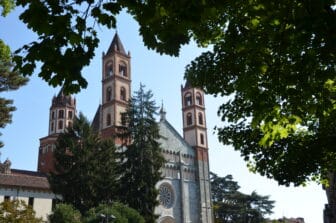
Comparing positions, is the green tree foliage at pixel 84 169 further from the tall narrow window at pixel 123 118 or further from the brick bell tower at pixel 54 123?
the brick bell tower at pixel 54 123

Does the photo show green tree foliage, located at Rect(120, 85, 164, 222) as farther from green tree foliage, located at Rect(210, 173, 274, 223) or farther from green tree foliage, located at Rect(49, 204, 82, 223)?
green tree foliage, located at Rect(210, 173, 274, 223)

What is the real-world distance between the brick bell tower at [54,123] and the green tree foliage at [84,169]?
16744mm

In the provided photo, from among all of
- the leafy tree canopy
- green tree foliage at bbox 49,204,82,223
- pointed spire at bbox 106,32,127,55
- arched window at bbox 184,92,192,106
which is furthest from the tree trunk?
arched window at bbox 184,92,192,106

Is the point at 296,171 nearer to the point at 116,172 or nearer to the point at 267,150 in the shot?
the point at 267,150

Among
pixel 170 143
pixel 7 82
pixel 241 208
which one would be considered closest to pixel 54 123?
pixel 170 143

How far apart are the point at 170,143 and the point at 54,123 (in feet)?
57.9

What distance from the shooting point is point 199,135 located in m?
54.1

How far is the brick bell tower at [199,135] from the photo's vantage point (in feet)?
161

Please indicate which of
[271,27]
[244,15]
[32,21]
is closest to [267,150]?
[244,15]

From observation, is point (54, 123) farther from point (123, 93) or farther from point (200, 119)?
point (200, 119)

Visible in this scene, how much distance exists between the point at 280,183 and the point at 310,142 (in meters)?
1.53

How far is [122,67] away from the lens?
5091 centimetres

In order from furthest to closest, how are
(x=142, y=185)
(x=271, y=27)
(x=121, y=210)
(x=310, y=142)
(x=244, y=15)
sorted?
1. (x=142, y=185)
2. (x=121, y=210)
3. (x=310, y=142)
4. (x=244, y=15)
5. (x=271, y=27)

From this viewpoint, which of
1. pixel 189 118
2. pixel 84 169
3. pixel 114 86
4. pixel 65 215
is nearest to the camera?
pixel 65 215
